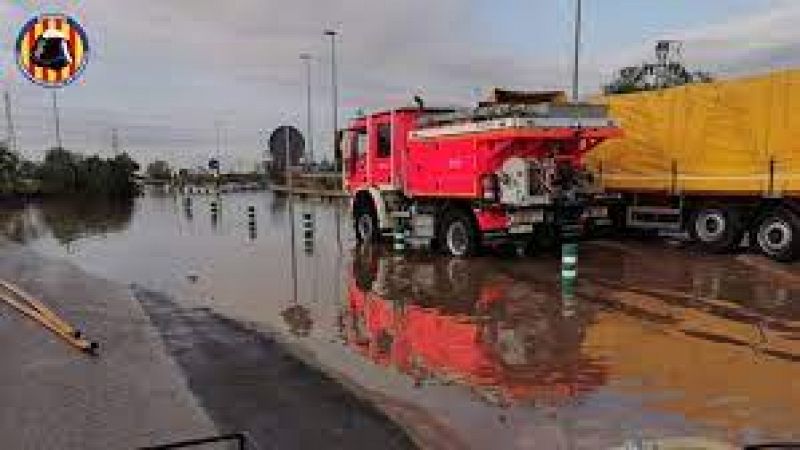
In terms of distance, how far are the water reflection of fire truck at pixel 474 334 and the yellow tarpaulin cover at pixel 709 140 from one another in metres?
5.00

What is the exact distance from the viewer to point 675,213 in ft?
60.5

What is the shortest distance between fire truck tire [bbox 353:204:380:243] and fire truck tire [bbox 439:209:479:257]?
2.92 metres

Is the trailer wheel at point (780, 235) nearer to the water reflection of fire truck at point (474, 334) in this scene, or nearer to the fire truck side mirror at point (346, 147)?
the water reflection of fire truck at point (474, 334)

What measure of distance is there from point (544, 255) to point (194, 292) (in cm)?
727

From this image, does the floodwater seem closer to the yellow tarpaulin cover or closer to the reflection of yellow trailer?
the reflection of yellow trailer

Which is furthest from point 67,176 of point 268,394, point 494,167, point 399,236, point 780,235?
point 268,394

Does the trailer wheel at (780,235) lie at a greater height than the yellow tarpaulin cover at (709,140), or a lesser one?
lesser

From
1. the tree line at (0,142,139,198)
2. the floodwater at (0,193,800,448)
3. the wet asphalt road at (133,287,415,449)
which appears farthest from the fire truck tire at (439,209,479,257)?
the tree line at (0,142,139,198)

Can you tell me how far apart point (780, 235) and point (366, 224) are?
977cm

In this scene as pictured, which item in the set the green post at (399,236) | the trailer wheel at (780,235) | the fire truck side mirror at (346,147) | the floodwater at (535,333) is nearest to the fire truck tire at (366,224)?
the floodwater at (535,333)

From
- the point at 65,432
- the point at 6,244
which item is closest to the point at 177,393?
the point at 65,432

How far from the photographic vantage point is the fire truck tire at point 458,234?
58.9 feet

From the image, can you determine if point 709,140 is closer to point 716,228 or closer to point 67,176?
point 716,228

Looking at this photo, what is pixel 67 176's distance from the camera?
67188 millimetres
